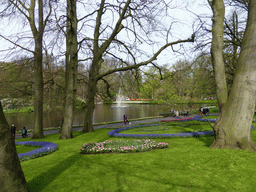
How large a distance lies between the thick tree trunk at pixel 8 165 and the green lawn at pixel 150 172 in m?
0.96

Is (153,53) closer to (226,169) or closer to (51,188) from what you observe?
(226,169)

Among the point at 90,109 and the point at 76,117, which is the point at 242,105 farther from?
the point at 76,117

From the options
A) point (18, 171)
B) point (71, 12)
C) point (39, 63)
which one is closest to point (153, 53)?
point (71, 12)

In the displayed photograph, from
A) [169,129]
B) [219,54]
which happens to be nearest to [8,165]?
[219,54]

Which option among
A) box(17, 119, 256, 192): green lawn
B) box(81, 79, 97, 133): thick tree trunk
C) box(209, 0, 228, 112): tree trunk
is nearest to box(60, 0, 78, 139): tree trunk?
box(81, 79, 97, 133): thick tree trunk

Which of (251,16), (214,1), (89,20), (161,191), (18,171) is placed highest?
(89,20)

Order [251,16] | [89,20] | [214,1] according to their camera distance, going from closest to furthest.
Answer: [251,16] → [214,1] → [89,20]

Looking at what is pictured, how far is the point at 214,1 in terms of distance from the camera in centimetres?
718

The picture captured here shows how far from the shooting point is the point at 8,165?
2.93 metres

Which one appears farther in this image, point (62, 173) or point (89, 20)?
point (89, 20)

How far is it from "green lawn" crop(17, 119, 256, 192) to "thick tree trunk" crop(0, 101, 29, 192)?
37.8 inches

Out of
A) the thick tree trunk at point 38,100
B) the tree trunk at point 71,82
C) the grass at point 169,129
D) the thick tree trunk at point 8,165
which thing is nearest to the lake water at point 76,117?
the thick tree trunk at point 38,100

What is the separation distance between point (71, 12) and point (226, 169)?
1165 centimetres

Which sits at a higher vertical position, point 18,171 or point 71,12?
point 71,12
